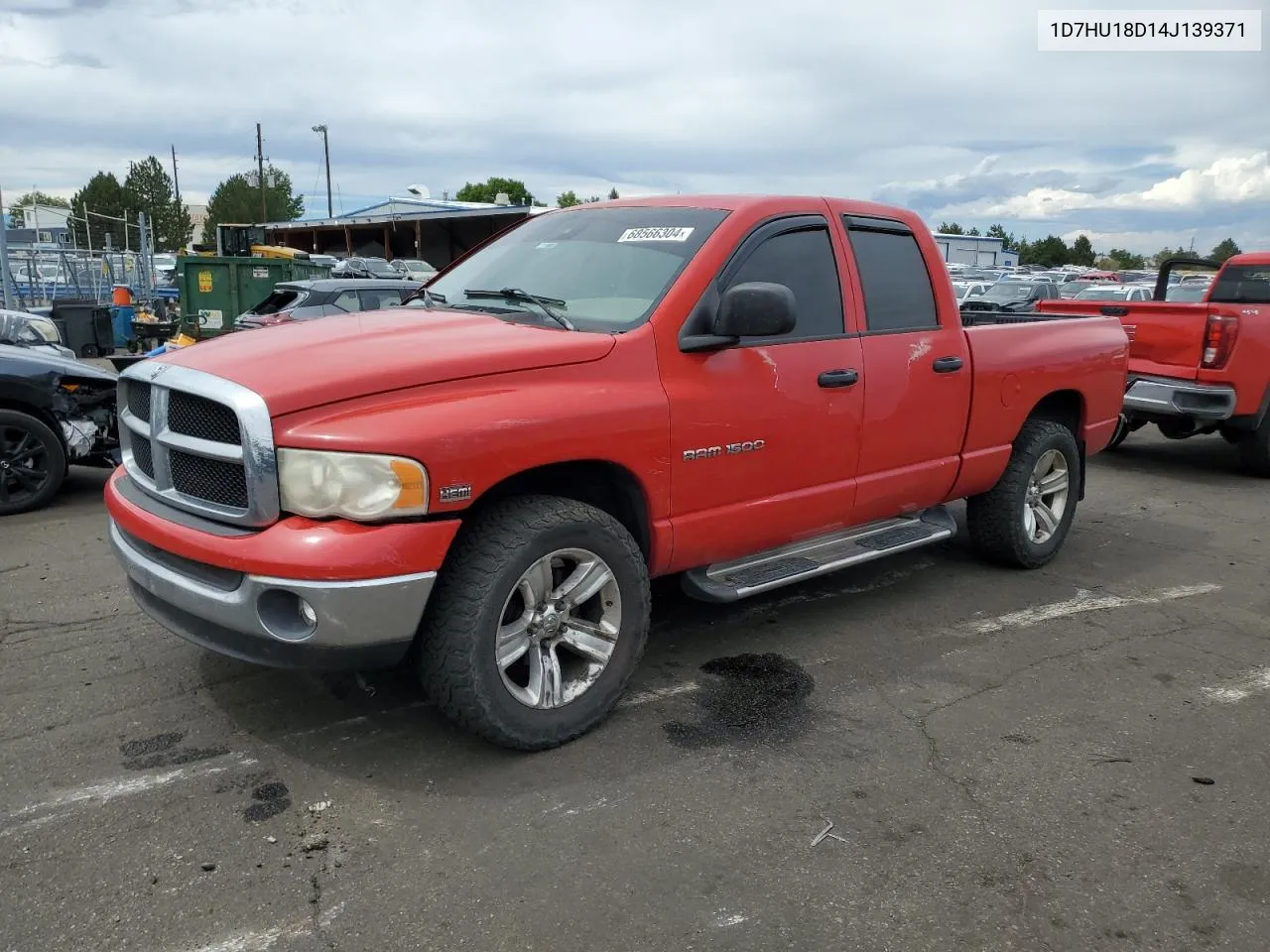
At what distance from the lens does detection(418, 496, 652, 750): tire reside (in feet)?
10.4

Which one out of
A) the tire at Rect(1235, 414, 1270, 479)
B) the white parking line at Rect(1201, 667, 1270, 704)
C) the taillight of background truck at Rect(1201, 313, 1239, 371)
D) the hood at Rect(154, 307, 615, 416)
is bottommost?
the white parking line at Rect(1201, 667, 1270, 704)

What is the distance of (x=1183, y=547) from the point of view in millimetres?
6422

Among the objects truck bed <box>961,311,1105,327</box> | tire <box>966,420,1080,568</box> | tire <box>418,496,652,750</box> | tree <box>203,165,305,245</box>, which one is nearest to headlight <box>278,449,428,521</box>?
tire <box>418,496,652,750</box>

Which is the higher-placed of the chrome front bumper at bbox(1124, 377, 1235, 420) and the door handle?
the door handle

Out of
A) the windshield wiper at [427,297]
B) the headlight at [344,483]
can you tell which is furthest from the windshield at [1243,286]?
the headlight at [344,483]

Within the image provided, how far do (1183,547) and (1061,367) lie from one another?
5.93 ft

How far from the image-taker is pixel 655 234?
412 centimetres

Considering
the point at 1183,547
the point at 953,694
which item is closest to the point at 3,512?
the point at 953,694

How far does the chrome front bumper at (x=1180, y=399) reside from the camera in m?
8.05

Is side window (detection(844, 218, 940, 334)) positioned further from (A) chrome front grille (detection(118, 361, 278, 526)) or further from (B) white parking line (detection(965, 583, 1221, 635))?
(A) chrome front grille (detection(118, 361, 278, 526))

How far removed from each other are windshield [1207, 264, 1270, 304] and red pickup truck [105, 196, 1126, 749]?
5008mm

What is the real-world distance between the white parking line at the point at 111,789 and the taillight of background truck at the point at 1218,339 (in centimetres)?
789

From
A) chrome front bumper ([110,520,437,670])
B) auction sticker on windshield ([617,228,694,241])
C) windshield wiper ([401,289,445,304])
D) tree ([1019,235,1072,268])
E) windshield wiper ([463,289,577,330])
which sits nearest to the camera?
chrome front bumper ([110,520,437,670])

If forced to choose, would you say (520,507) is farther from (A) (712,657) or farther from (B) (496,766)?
(A) (712,657)
